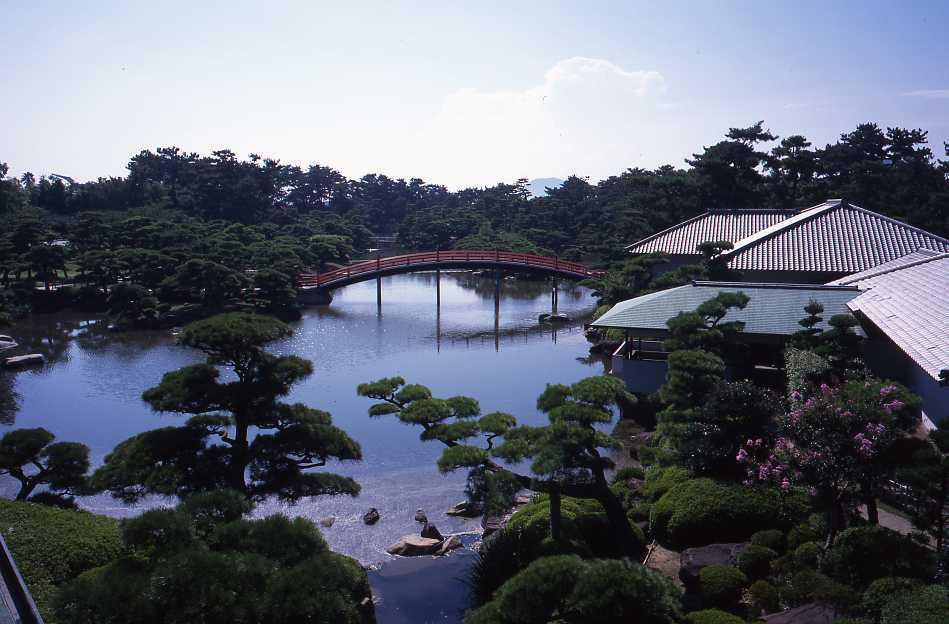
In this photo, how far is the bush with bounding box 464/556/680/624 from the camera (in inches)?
219

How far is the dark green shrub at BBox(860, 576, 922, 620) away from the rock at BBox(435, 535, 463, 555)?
20.3 feet

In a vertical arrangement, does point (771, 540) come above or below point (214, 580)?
below

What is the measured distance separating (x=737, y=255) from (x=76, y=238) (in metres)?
35.4

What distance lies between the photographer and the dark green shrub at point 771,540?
8.47 m

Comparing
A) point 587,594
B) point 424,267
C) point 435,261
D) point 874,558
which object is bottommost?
point 874,558

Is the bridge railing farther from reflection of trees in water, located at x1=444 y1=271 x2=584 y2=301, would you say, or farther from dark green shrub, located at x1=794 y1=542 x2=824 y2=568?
dark green shrub, located at x1=794 y1=542 x2=824 y2=568

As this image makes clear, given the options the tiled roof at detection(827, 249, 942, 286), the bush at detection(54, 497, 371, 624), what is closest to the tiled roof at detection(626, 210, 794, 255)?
the tiled roof at detection(827, 249, 942, 286)

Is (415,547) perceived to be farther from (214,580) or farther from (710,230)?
(710,230)

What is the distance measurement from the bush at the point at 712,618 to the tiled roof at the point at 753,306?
9.54 m

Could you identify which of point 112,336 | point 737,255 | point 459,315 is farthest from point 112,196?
point 737,255

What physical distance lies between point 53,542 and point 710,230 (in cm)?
2576

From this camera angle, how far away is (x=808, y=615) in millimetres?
6562

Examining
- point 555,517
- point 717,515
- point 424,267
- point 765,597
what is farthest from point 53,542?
point 424,267

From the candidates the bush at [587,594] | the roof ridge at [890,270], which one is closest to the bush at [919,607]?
the bush at [587,594]
